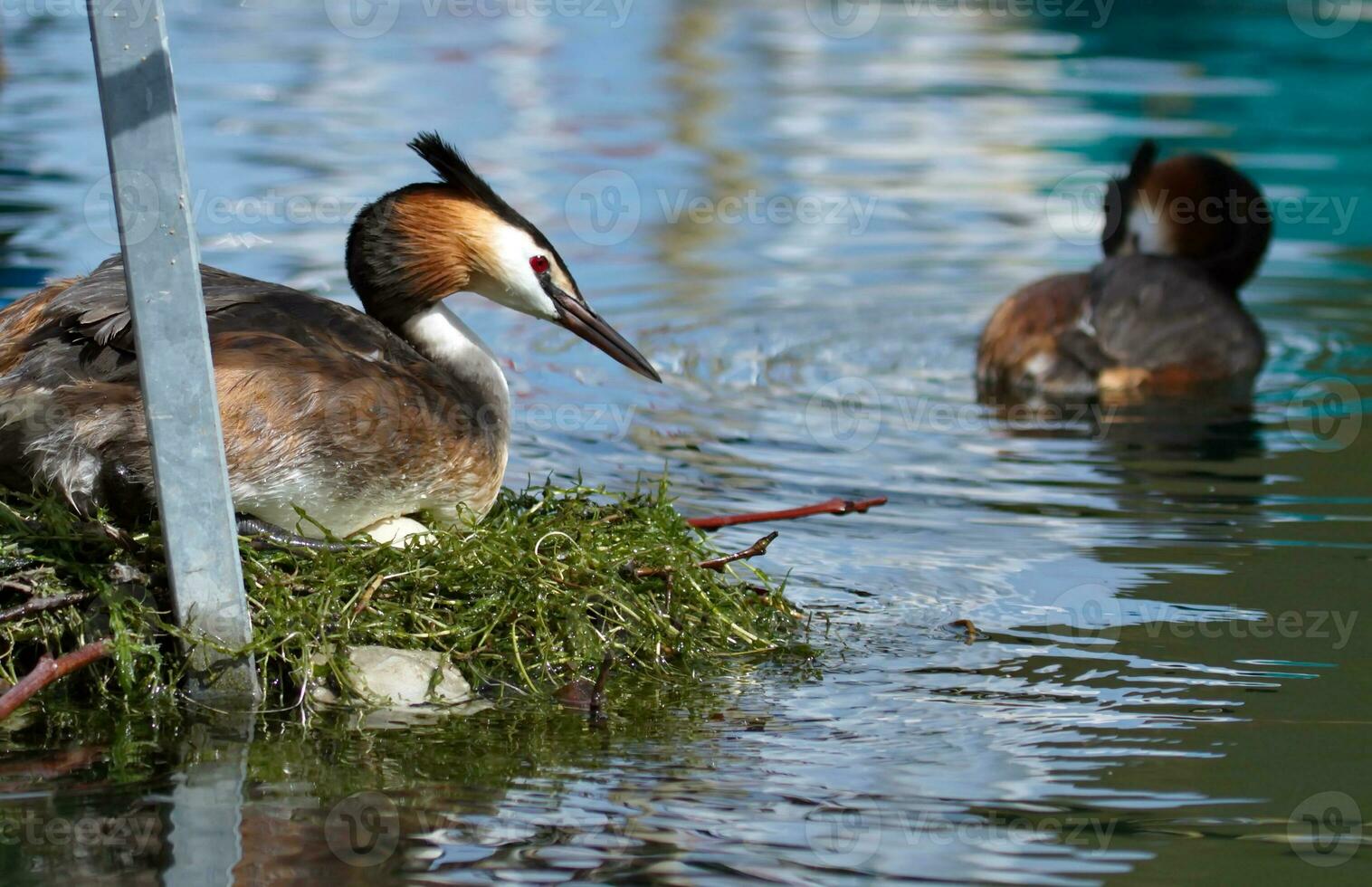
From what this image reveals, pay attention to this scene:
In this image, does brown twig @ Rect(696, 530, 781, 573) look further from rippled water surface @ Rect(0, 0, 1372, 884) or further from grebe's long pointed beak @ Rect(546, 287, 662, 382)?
grebe's long pointed beak @ Rect(546, 287, 662, 382)

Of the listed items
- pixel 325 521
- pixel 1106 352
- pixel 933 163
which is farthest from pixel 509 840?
pixel 933 163

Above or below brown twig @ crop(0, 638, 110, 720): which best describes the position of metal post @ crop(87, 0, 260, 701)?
above

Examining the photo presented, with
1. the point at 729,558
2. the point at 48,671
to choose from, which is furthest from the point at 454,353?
the point at 48,671

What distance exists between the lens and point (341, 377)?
5.28 meters

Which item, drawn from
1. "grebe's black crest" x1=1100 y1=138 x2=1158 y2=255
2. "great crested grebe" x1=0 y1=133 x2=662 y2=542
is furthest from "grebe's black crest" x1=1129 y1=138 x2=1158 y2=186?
"great crested grebe" x1=0 y1=133 x2=662 y2=542

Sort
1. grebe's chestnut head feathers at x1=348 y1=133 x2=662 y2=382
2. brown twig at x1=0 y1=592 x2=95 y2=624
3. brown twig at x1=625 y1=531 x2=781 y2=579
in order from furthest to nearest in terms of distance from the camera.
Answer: grebe's chestnut head feathers at x1=348 y1=133 x2=662 y2=382
brown twig at x1=625 y1=531 x2=781 y2=579
brown twig at x1=0 y1=592 x2=95 y2=624

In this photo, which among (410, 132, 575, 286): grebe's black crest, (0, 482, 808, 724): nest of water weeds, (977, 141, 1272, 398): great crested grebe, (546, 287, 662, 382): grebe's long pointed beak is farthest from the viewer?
(977, 141, 1272, 398): great crested grebe

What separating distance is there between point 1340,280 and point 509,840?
8741 mm

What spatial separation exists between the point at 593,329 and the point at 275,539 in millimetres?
1335

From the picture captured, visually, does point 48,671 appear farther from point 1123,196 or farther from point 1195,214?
point 1195,214

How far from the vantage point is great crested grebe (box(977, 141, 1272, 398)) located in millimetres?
9055

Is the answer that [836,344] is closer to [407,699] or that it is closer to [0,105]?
[407,699]

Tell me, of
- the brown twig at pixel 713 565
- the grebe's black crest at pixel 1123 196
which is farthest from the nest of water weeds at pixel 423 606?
the grebe's black crest at pixel 1123 196

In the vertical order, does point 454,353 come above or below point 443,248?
below
